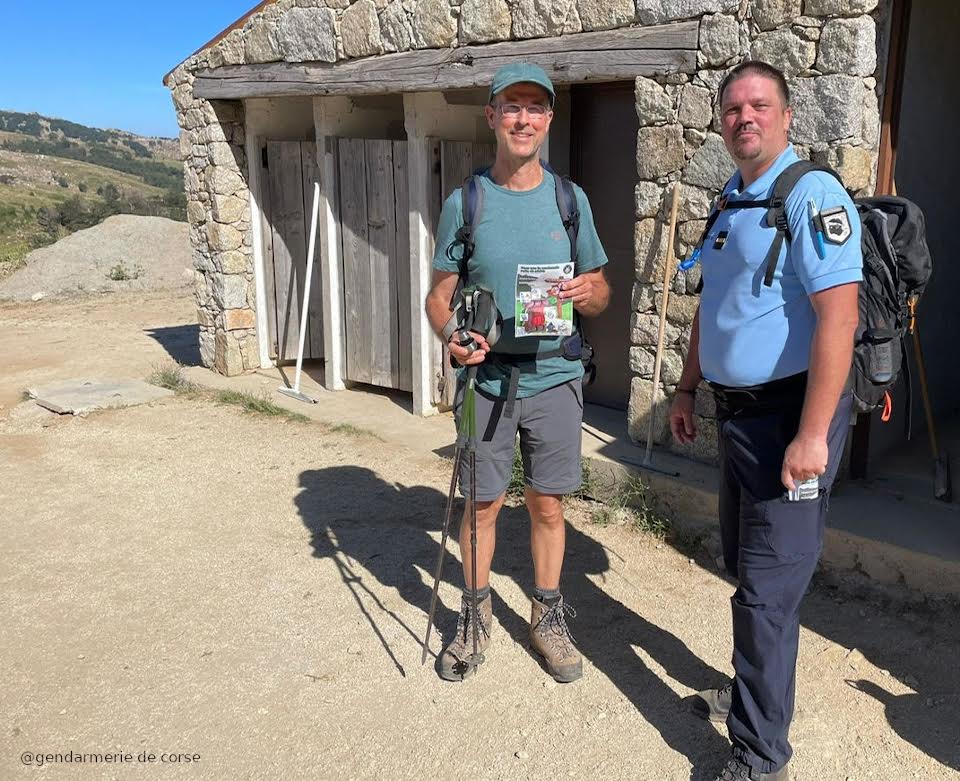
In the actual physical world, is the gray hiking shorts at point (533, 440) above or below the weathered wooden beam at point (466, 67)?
below

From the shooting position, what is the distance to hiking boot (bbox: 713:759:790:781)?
251 centimetres

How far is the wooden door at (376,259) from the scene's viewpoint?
6.56 meters

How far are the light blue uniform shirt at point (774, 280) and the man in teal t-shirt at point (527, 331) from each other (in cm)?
55

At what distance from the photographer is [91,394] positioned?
7199 mm

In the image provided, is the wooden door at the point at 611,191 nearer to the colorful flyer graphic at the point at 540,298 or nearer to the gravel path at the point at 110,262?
the colorful flyer graphic at the point at 540,298

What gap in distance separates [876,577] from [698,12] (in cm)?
273

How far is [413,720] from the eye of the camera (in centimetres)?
299

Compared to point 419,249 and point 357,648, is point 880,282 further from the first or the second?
point 419,249

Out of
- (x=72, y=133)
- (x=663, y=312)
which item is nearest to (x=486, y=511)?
(x=663, y=312)

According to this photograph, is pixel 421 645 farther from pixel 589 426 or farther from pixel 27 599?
pixel 589 426

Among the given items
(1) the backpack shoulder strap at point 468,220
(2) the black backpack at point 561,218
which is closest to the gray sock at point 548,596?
(2) the black backpack at point 561,218

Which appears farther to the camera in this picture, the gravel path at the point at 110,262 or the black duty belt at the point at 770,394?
the gravel path at the point at 110,262

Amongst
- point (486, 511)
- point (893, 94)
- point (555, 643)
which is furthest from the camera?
point (893, 94)

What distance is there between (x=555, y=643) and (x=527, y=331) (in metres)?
1.20
